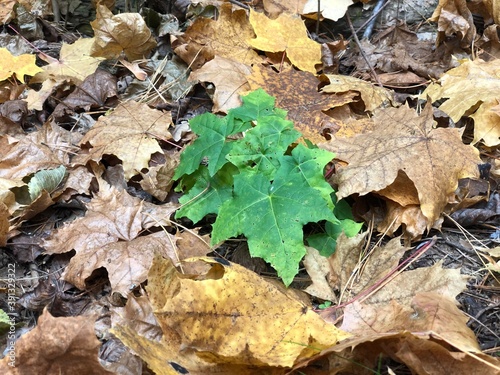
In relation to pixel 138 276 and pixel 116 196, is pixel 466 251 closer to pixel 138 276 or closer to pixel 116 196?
pixel 138 276

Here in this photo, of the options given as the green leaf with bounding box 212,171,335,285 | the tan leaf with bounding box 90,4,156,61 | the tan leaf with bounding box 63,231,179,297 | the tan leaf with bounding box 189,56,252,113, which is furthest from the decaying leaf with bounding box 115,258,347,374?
the tan leaf with bounding box 90,4,156,61

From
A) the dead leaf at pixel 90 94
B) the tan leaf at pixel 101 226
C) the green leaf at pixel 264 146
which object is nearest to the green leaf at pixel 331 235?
the green leaf at pixel 264 146

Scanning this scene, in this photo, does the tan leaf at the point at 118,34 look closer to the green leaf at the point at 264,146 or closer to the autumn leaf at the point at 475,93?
the green leaf at the point at 264,146

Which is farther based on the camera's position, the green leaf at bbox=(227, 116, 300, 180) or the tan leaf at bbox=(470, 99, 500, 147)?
the tan leaf at bbox=(470, 99, 500, 147)

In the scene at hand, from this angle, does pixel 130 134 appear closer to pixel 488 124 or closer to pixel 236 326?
pixel 236 326

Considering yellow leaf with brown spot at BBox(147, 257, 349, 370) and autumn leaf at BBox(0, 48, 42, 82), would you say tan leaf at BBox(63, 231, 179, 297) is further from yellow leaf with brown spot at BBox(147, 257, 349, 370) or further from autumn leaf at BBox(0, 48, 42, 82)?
autumn leaf at BBox(0, 48, 42, 82)

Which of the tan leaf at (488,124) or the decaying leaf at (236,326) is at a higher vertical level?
the tan leaf at (488,124)

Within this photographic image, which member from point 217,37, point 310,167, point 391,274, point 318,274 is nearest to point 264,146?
point 310,167

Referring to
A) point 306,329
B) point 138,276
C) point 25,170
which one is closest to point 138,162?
point 25,170

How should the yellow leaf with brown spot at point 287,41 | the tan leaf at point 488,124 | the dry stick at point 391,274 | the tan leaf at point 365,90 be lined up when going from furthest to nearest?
the yellow leaf with brown spot at point 287,41, the tan leaf at point 365,90, the tan leaf at point 488,124, the dry stick at point 391,274
